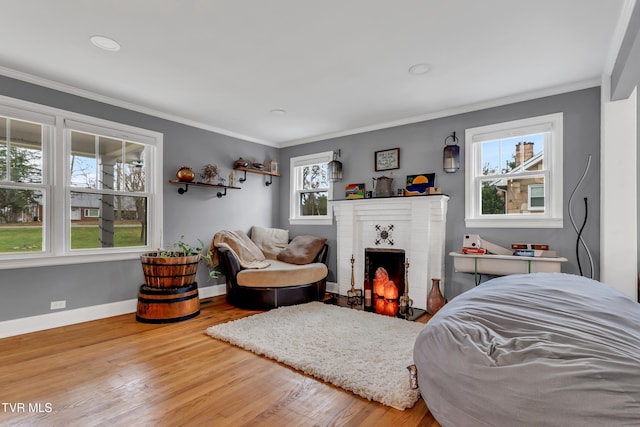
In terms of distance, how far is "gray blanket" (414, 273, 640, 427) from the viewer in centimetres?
112

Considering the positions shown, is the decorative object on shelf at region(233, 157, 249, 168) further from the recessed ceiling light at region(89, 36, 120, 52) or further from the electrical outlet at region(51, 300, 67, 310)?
the electrical outlet at region(51, 300, 67, 310)

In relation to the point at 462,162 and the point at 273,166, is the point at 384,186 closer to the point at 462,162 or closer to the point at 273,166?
the point at 462,162

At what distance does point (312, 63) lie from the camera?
9.66 ft

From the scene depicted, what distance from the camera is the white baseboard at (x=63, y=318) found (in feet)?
10.2

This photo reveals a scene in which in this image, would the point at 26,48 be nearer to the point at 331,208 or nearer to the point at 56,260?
the point at 56,260

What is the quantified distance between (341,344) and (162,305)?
6.36 feet

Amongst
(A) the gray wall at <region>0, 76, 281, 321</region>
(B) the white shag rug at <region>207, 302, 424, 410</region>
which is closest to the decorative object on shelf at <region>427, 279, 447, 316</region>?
(B) the white shag rug at <region>207, 302, 424, 410</region>

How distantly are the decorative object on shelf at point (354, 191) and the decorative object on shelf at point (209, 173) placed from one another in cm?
188

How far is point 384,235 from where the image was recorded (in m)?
4.50

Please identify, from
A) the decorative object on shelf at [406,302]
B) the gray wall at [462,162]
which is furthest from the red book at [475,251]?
the decorative object on shelf at [406,302]

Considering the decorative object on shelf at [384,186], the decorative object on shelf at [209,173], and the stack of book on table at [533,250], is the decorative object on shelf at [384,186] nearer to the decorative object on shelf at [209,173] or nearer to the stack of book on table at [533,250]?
the stack of book on table at [533,250]

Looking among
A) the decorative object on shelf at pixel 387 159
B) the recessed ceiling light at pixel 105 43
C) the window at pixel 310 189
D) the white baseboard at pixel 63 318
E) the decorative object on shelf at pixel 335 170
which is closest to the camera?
the recessed ceiling light at pixel 105 43

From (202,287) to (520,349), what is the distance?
163 inches

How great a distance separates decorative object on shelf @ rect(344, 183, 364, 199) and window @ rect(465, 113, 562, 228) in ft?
4.66
